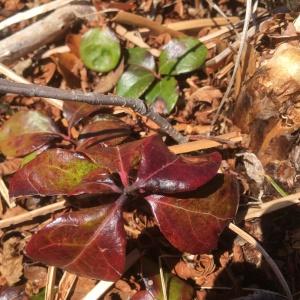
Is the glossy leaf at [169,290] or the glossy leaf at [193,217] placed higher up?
the glossy leaf at [193,217]

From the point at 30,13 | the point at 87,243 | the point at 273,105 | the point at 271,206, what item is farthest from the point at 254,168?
the point at 30,13

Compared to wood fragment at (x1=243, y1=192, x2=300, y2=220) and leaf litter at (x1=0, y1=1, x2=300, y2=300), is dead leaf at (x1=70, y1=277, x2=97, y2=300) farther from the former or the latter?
wood fragment at (x1=243, y1=192, x2=300, y2=220)

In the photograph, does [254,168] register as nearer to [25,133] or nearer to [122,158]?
[122,158]

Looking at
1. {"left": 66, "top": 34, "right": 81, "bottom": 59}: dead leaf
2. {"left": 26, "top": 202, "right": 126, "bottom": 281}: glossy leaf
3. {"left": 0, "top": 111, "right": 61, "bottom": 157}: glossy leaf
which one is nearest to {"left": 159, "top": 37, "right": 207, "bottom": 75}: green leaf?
{"left": 66, "top": 34, "right": 81, "bottom": 59}: dead leaf

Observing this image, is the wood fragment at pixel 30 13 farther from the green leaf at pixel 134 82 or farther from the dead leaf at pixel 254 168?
the dead leaf at pixel 254 168

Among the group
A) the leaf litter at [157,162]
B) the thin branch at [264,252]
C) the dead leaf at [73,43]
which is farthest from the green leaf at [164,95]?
→ the thin branch at [264,252]

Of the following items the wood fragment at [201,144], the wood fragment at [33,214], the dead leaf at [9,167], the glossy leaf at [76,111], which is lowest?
the wood fragment at [33,214]
